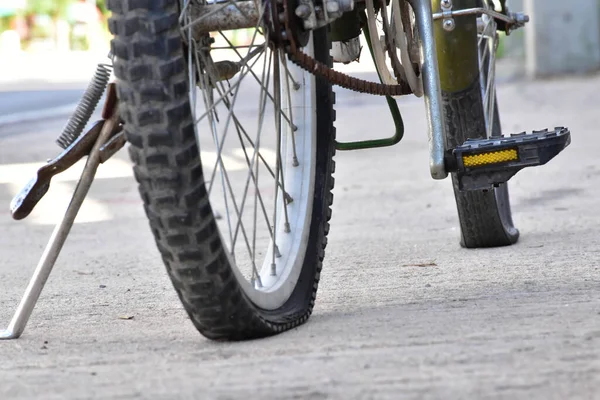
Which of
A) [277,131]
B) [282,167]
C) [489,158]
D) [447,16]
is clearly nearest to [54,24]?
[447,16]

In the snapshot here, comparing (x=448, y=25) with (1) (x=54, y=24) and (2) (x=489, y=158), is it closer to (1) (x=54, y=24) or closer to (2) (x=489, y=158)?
(2) (x=489, y=158)

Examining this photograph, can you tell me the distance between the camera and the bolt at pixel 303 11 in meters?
2.42

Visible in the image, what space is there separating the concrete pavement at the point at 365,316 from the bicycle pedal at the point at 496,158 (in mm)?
300

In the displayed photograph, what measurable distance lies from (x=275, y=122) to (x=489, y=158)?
511mm

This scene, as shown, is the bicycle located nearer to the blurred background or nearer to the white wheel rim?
the white wheel rim

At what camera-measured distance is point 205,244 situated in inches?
87.5

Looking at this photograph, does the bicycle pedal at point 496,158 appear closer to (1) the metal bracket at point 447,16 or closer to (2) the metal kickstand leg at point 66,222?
(1) the metal bracket at point 447,16

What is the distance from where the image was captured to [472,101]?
344 centimetres

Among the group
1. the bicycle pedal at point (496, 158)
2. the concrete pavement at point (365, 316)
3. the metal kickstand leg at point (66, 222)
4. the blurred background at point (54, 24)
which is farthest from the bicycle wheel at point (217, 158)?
the blurred background at point (54, 24)

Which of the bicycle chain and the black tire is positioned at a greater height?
the bicycle chain

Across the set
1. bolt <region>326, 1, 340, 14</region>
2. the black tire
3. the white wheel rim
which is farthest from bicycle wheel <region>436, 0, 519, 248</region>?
bolt <region>326, 1, 340, 14</region>

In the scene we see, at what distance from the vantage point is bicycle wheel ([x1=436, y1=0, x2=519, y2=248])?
3381 millimetres

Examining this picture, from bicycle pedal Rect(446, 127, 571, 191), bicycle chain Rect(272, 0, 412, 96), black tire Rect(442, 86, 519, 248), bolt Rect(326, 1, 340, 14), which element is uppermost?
bolt Rect(326, 1, 340, 14)

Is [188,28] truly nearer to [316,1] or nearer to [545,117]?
[316,1]
